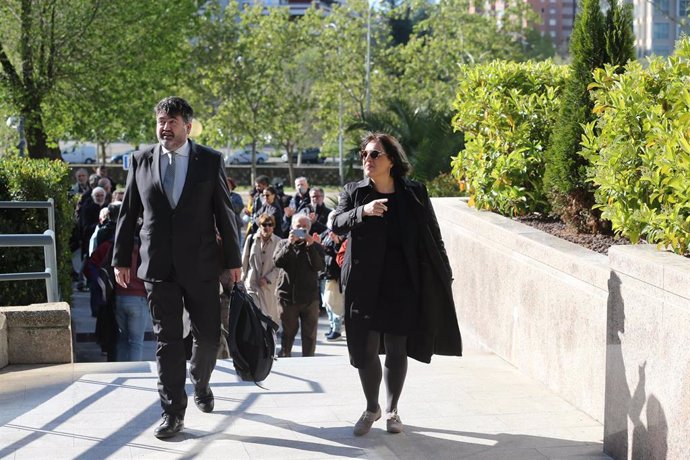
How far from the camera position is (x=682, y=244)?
5320 mm

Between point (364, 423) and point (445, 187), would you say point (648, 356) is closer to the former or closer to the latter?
Answer: point (364, 423)

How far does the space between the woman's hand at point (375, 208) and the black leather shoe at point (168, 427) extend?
57.4 inches

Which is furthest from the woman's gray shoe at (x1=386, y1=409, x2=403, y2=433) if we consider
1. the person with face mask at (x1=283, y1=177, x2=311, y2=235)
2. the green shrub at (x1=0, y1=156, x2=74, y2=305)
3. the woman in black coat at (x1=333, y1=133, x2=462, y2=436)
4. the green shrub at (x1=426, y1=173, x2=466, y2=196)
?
the person with face mask at (x1=283, y1=177, x2=311, y2=235)

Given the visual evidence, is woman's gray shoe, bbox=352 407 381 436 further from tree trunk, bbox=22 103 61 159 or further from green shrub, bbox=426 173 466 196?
tree trunk, bbox=22 103 61 159

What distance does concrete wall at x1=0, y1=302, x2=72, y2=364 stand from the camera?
7758 mm

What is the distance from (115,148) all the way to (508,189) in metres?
81.1

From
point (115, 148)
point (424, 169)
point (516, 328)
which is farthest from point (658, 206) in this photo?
point (115, 148)

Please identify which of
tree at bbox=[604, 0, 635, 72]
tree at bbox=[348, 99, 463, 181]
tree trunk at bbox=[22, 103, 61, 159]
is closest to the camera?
tree at bbox=[604, 0, 635, 72]

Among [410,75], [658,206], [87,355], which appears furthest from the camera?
[410,75]

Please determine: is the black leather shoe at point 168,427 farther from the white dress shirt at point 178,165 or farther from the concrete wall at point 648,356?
the concrete wall at point 648,356

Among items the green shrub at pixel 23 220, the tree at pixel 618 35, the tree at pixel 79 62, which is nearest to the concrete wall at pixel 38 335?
the green shrub at pixel 23 220

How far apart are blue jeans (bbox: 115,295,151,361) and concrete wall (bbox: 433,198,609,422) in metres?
2.80

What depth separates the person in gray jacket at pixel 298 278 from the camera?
A: 11.0 meters

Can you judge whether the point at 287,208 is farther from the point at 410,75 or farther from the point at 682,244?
the point at 410,75
